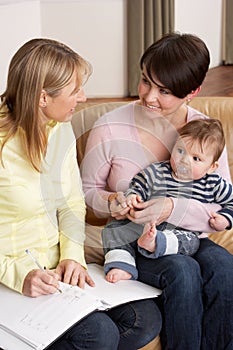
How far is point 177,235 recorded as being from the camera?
199cm

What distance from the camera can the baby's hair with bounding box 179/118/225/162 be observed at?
2035 millimetres

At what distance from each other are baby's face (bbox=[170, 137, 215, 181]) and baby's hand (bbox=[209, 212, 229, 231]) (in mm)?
125

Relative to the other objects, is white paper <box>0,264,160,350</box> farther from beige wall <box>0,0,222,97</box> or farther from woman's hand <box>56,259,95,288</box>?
beige wall <box>0,0,222,97</box>

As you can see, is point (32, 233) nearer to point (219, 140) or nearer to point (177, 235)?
point (177, 235)

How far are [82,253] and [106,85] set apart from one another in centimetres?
338

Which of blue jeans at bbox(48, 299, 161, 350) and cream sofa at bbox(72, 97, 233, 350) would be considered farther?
cream sofa at bbox(72, 97, 233, 350)

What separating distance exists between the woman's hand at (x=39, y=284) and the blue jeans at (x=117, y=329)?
0.12 meters

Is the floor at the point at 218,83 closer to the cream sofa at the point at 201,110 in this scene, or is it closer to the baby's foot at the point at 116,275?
the cream sofa at the point at 201,110

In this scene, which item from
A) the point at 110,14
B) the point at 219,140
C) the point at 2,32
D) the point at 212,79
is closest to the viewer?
the point at 219,140

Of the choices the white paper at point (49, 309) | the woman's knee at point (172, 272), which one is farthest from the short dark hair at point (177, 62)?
the white paper at point (49, 309)

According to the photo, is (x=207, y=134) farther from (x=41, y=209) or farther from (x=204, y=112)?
(x=41, y=209)

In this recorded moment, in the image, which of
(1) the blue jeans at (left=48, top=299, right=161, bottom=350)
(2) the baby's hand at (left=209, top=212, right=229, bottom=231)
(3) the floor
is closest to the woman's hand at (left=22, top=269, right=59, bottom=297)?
(1) the blue jeans at (left=48, top=299, right=161, bottom=350)

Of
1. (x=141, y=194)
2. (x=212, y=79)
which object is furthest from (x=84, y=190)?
(x=212, y=79)

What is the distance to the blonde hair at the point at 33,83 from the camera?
1.77m
